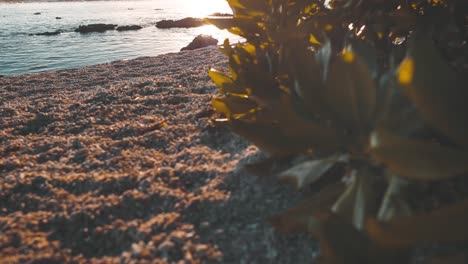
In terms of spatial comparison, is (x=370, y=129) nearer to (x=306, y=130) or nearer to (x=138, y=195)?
(x=306, y=130)

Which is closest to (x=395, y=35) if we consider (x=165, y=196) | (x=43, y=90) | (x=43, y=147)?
(x=165, y=196)

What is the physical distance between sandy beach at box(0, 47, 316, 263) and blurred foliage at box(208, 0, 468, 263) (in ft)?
0.58

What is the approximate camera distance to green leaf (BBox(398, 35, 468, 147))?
515mm

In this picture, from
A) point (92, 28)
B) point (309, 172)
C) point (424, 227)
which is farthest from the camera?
point (92, 28)

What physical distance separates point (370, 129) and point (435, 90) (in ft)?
0.61

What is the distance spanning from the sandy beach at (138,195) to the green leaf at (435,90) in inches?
18.9

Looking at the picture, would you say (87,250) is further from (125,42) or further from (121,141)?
(125,42)

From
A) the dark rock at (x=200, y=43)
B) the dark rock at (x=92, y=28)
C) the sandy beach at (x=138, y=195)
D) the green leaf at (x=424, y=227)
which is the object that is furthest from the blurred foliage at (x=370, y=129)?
the dark rock at (x=92, y=28)

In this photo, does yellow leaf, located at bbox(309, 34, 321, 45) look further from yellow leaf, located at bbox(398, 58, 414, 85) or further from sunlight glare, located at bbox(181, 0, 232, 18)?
sunlight glare, located at bbox(181, 0, 232, 18)

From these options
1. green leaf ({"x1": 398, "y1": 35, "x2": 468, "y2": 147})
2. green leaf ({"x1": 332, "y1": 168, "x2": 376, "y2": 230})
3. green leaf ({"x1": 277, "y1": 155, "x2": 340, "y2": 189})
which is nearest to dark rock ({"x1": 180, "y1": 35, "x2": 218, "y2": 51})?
green leaf ({"x1": 277, "y1": 155, "x2": 340, "y2": 189})

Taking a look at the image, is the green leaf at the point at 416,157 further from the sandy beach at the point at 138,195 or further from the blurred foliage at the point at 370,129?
the sandy beach at the point at 138,195

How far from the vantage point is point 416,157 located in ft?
1.66

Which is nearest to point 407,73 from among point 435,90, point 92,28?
point 435,90

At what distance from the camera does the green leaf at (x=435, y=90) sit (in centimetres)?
51
